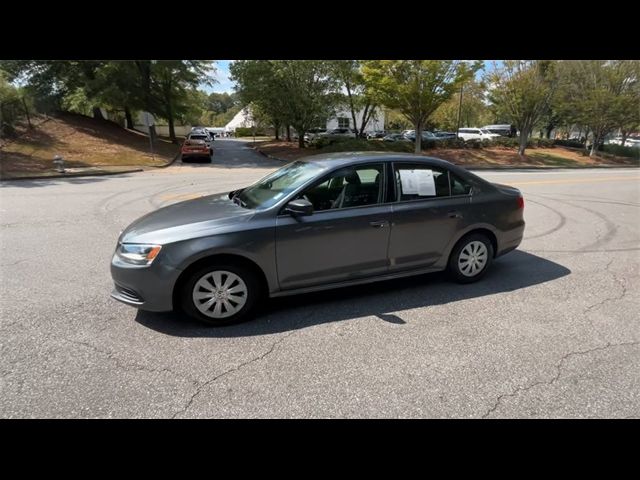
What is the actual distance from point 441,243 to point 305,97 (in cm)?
2502

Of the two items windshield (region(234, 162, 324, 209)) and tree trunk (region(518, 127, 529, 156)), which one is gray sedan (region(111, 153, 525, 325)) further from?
tree trunk (region(518, 127, 529, 156))

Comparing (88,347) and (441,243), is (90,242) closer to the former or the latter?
(88,347)

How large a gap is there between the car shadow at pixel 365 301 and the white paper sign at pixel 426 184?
1089 millimetres

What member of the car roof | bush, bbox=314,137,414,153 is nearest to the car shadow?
the car roof

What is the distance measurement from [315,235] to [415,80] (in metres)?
21.3

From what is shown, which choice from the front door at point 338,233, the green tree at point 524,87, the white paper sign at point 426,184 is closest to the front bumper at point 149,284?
the front door at point 338,233

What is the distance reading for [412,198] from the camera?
406 centimetres

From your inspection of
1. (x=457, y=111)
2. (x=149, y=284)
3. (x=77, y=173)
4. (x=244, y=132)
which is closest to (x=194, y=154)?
(x=77, y=173)

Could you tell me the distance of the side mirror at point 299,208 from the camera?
3.41 meters

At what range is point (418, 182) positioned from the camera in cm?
413

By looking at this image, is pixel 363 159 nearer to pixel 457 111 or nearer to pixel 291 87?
pixel 291 87

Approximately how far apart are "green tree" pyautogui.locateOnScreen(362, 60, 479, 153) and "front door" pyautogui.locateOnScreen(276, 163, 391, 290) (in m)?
20.0
